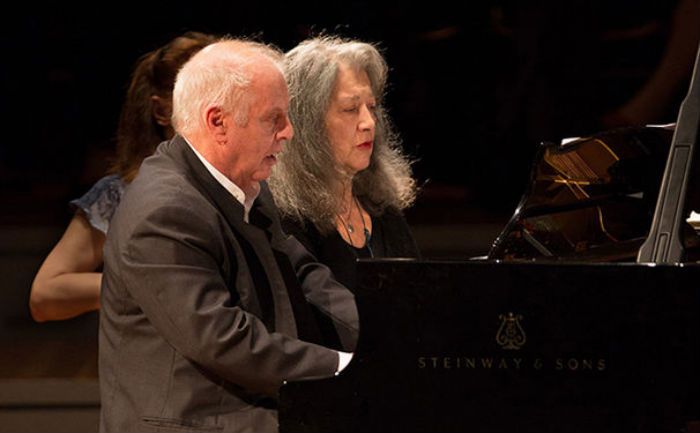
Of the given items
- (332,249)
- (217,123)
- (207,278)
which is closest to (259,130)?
(217,123)

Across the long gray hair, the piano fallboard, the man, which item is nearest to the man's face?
the man

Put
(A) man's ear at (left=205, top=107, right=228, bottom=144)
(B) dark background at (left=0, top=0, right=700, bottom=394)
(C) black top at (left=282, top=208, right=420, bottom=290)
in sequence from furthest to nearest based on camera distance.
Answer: (B) dark background at (left=0, top=0, right=700, bottom=394)
(C) black top at (left=282, top=208, right=420, bottom=290)
(A) man's ear at (left=205, top=107, right=228, bottom=144)

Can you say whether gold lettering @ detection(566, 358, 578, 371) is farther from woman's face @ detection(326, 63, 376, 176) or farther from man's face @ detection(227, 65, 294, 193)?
woman's face @ detection(326, 63, 376, 176)

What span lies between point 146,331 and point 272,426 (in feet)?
1.04

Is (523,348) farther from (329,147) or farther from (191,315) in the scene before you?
(329,147)

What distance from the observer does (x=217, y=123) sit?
2.99 metres

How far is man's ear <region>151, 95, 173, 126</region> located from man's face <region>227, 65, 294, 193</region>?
98 centimetres

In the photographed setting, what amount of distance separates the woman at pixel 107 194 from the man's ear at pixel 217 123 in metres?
0.99

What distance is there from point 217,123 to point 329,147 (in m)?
0.76

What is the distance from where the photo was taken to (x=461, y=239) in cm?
619

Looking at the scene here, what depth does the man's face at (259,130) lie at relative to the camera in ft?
9.80

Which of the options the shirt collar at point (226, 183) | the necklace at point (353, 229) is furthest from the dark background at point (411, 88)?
the shirt collar at point (226, 183)

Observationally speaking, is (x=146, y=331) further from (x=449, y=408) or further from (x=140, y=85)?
(x=140, y=85)

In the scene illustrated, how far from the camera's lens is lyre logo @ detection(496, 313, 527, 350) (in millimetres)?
2572
